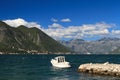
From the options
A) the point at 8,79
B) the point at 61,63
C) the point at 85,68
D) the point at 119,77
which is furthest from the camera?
the point at 61,63

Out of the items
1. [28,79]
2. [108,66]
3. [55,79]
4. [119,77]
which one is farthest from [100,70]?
[28,79]

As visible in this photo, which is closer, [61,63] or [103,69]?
[103,69]

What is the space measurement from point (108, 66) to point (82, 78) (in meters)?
12.7

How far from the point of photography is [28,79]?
6956cm

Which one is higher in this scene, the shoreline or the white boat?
the white boat

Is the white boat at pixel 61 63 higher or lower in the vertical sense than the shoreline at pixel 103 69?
higher

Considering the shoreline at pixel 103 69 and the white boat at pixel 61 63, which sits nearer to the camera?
the shoreline at pixel 103 69

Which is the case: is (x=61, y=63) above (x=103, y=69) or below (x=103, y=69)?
above

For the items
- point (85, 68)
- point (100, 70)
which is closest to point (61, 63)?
point (85, 68)

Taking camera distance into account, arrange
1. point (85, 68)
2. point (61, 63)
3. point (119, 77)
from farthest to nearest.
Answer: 1. point (61, 63)
2. point (85, 68)
3. point (119, 77)

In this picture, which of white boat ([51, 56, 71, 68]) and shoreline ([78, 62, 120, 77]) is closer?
shoreline ([78, 62, 120, 77])

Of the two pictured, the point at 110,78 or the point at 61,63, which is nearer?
the point at 110,78

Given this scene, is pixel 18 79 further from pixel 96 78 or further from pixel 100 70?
pixel 100 70

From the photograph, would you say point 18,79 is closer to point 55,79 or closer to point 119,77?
point 55,79
